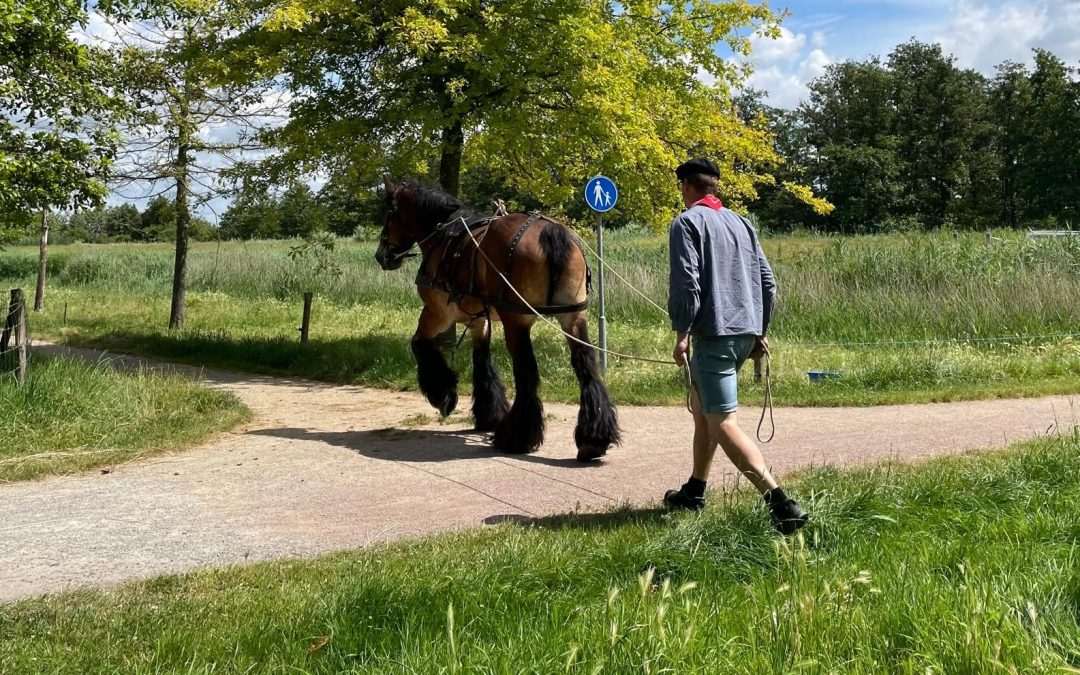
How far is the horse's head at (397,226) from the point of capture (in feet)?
29.1

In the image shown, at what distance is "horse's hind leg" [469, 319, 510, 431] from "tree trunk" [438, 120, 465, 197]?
4.74 metres

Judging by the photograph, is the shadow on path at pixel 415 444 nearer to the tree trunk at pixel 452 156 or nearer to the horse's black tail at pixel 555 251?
the horse's black tail at pixel 555 251

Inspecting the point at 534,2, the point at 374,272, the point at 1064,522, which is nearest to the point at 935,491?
the point at 1064,522

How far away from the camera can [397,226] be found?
900 centimetres

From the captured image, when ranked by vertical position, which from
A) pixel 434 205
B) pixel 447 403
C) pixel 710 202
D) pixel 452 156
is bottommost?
pixel 447 403

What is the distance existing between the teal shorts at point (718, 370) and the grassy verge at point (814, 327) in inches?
206

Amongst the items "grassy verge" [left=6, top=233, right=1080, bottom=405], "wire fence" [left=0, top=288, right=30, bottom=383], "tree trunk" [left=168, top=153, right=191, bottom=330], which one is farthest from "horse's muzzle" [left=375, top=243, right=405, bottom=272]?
"tree trunk" [left=168, top=153, right=191, bottom=330]

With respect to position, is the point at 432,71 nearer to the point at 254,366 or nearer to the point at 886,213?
the point at 254,366

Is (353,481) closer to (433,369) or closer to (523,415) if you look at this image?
(523,415)

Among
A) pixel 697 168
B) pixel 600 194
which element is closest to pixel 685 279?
pixel 697 168

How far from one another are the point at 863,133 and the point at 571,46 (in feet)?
210

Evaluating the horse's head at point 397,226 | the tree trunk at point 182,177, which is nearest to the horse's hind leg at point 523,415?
the horse's head at point 397,226

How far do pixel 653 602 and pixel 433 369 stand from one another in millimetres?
5609

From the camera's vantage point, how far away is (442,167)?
44.5ft
